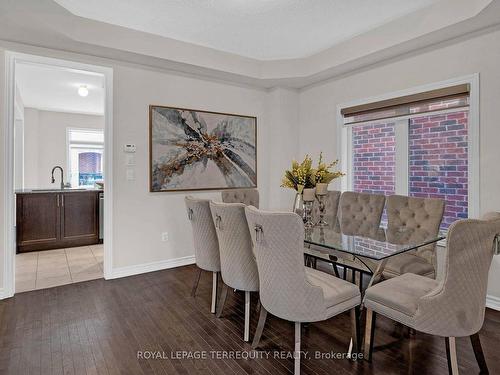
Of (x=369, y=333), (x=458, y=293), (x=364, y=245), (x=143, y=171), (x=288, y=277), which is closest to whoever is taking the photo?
(x=458, y=293)

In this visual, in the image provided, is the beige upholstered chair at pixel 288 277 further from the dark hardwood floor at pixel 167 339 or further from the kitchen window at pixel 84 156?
the kitchen window at pixel 84 156

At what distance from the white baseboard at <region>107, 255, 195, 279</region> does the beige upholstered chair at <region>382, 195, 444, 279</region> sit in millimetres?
2481

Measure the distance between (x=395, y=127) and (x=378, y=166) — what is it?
50 cm

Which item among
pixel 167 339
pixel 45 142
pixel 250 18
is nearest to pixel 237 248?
pixel 167 339

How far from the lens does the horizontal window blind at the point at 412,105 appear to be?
10.1 ft

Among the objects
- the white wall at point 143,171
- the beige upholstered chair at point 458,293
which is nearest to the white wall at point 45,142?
the white wall at point 143,171

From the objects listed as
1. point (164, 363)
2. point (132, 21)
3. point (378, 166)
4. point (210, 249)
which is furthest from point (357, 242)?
point (132, 21)

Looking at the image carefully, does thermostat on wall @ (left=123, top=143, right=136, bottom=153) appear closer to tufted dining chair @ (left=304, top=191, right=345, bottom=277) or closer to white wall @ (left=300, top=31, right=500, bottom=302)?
tufted dining chair @ (left=304, top=191, right=345, bottom=277)

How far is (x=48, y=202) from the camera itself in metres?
4.82

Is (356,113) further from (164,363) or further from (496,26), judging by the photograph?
(164,363)

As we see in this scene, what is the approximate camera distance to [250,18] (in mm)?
3178

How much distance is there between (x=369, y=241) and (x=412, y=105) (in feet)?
5.97

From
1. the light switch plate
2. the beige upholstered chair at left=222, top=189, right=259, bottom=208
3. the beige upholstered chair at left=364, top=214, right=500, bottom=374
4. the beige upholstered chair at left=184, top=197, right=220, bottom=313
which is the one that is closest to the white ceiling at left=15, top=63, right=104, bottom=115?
the light switch plate

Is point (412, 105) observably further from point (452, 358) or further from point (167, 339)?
point (167, 339)
